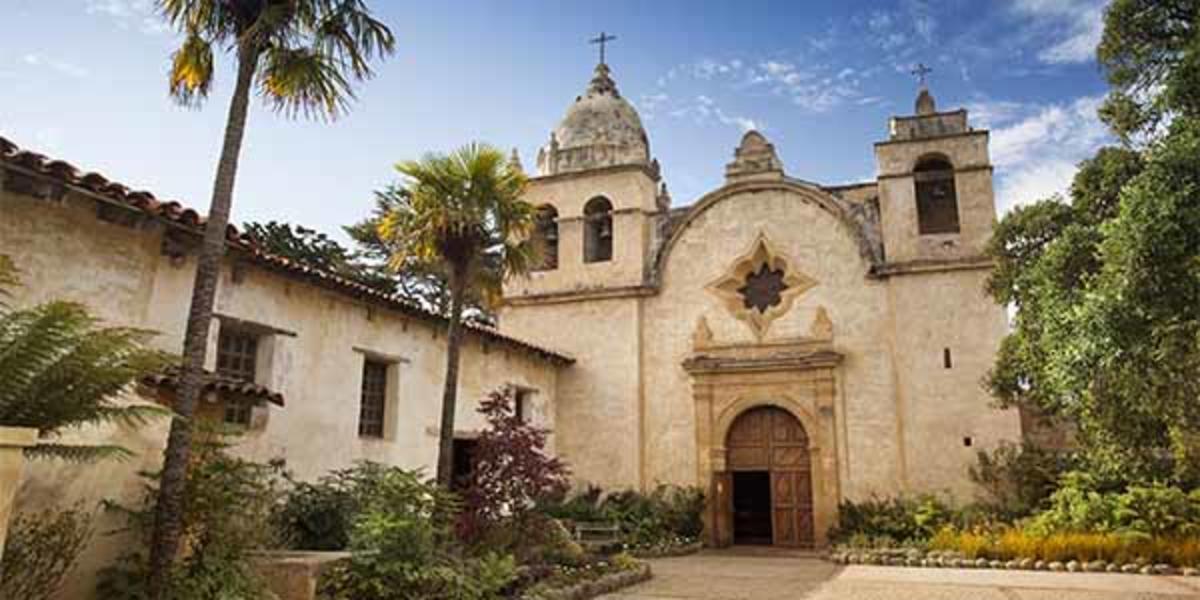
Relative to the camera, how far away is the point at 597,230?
2030 cm

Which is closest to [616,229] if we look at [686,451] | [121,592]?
[686,451]

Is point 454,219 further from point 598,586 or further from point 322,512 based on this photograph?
point 598,586

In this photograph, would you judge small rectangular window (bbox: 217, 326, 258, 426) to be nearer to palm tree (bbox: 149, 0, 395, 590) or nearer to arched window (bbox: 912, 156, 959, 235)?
palm tree (bbox: 149, 0, 395, 590)

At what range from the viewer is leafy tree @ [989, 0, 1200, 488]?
715cm

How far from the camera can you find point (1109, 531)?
1245cm

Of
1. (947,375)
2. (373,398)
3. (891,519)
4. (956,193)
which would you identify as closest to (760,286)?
(947,375)

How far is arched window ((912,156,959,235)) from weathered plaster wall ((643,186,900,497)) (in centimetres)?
207

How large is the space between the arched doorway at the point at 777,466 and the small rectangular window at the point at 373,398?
25.5ft

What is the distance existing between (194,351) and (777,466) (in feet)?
43.0

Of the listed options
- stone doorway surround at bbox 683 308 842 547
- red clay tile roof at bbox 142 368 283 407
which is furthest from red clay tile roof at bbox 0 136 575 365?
stone doorway surround at bbox 683 308 842 547

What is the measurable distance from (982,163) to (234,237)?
48.2 ft

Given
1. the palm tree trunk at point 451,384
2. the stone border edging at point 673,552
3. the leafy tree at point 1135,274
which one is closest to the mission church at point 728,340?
the stone border edging at point 673,552

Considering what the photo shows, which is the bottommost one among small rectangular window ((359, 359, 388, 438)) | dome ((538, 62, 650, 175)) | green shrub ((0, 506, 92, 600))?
green shrub ((0, 506, 92, 600))

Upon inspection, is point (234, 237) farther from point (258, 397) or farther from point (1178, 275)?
point (1178, 275)
